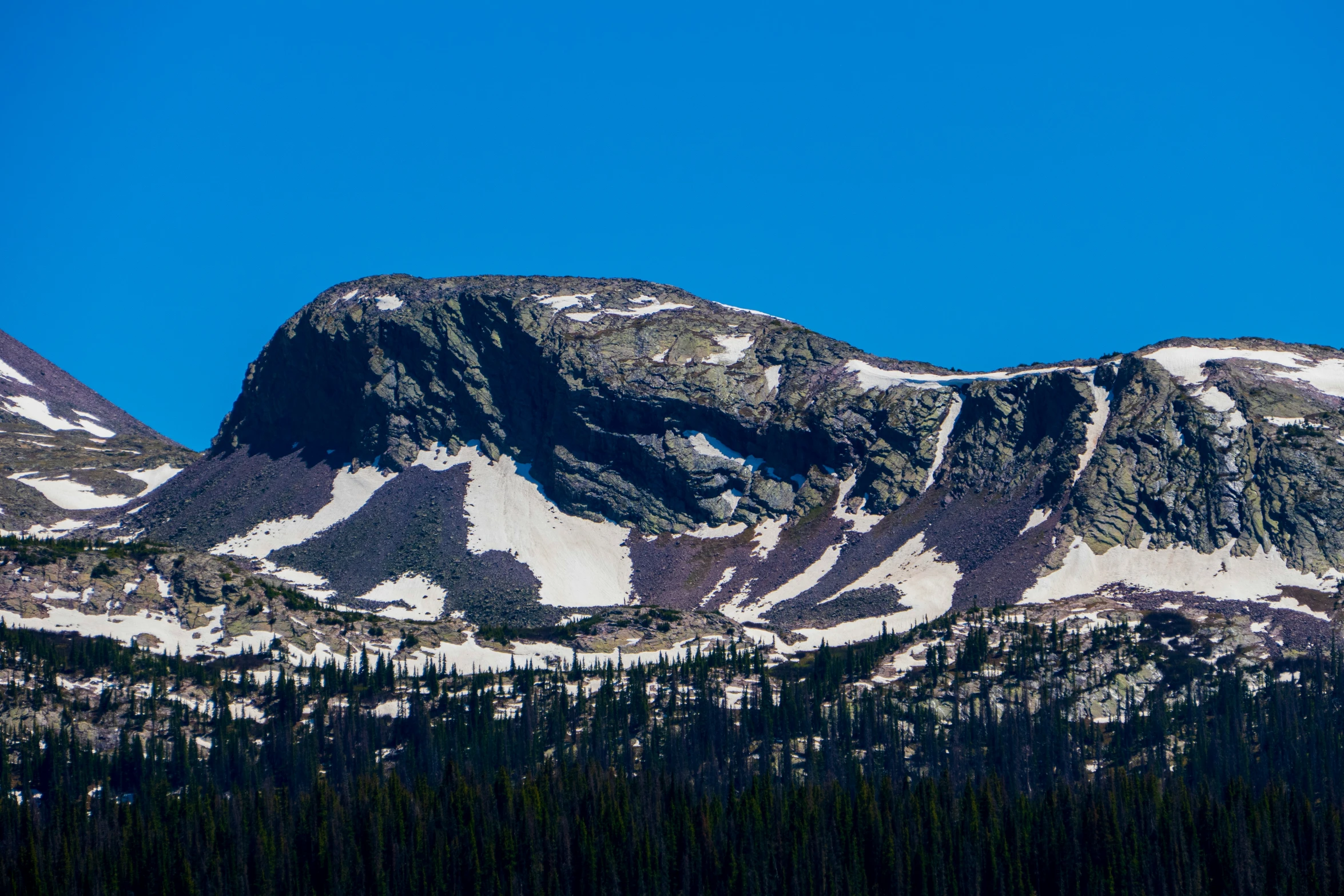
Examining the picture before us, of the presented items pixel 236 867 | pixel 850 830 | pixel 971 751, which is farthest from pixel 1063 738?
pixel 236 867

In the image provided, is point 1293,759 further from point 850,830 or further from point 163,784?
point 163,784

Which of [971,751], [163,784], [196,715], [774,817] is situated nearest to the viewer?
[774,817]

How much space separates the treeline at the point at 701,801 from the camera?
132375 mm

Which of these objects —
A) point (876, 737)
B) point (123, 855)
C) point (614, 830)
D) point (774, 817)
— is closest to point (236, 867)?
point (123, 855)

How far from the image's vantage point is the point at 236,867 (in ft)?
446

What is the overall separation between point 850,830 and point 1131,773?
166 feet

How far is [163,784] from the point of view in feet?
550

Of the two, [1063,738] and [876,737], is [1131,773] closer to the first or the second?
[1063,738]

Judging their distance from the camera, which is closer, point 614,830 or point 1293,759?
point 614,830

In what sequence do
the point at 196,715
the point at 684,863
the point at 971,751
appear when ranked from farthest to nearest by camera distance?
the point at 196,715
the point at 971,751
the point at 684,863

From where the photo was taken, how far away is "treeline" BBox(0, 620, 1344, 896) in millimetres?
132375

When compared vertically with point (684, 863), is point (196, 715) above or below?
above

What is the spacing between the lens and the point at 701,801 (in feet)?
480

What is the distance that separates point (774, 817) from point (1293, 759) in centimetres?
6706
